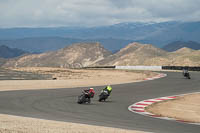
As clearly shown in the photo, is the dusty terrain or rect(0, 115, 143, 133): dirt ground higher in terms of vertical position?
rect(0, 115, 143, 133): dirt ground

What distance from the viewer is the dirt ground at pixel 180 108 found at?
15223 millimetres

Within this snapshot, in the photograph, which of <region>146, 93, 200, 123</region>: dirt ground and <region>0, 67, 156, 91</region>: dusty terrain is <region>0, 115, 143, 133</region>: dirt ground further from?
<region>0, 67, 156, 91</region>: dusty terrain

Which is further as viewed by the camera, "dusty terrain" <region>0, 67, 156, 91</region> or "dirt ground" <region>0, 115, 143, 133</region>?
"dusty terrain" <region>0, 67, 156, 91</region>

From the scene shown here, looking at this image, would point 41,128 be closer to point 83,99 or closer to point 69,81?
point 83,99

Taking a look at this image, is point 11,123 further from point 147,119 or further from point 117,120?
point 147,119

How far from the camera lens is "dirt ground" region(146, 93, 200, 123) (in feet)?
49.9

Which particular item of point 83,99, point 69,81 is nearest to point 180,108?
point 83,99

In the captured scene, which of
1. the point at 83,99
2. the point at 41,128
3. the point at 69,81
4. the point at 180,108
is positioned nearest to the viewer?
the point at 41,128

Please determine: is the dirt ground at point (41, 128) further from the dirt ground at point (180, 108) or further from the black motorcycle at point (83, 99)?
the black motorcycle at point (83, 99)

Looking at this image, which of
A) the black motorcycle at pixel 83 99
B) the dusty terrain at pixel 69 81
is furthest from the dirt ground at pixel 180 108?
the dusty terrain at pixel 69 81

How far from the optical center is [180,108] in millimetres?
17766

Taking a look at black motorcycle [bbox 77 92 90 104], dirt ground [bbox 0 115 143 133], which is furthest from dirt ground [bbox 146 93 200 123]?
dirt ground [bbox 0 115 143 133]

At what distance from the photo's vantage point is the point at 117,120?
13203mm

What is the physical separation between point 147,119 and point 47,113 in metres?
3.71
